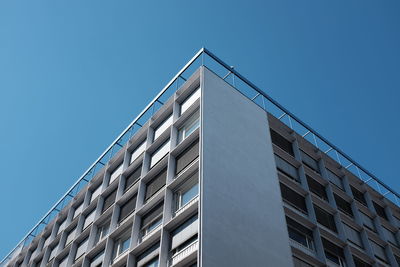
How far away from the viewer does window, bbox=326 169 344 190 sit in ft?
98.6

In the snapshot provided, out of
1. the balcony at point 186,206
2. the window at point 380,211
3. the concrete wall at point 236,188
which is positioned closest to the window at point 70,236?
the balcony at point 186,206

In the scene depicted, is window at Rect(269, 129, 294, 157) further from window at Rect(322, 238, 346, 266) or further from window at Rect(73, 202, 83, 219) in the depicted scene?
window at Rect(73, 202, 83, 219)

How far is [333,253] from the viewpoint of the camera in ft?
79.4

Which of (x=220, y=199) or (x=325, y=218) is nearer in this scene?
(x=220, y=199)

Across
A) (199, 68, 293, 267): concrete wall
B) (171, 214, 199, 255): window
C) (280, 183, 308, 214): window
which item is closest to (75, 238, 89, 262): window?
(171, 214, 199, 255): window

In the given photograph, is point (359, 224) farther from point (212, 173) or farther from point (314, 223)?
point (212, 173)

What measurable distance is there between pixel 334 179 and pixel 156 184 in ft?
44.4

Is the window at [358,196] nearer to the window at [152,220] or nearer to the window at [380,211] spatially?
the window at [380,211]

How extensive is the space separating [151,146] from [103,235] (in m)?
6.51

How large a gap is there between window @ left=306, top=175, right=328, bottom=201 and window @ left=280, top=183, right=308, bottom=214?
2.45m

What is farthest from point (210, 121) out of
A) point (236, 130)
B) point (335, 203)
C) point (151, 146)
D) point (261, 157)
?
point (335, 203)

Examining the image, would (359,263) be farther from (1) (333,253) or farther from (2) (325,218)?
(2) (325,218)

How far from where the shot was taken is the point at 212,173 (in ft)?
64.6

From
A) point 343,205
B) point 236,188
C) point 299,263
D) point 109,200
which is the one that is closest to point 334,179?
point 343,205
